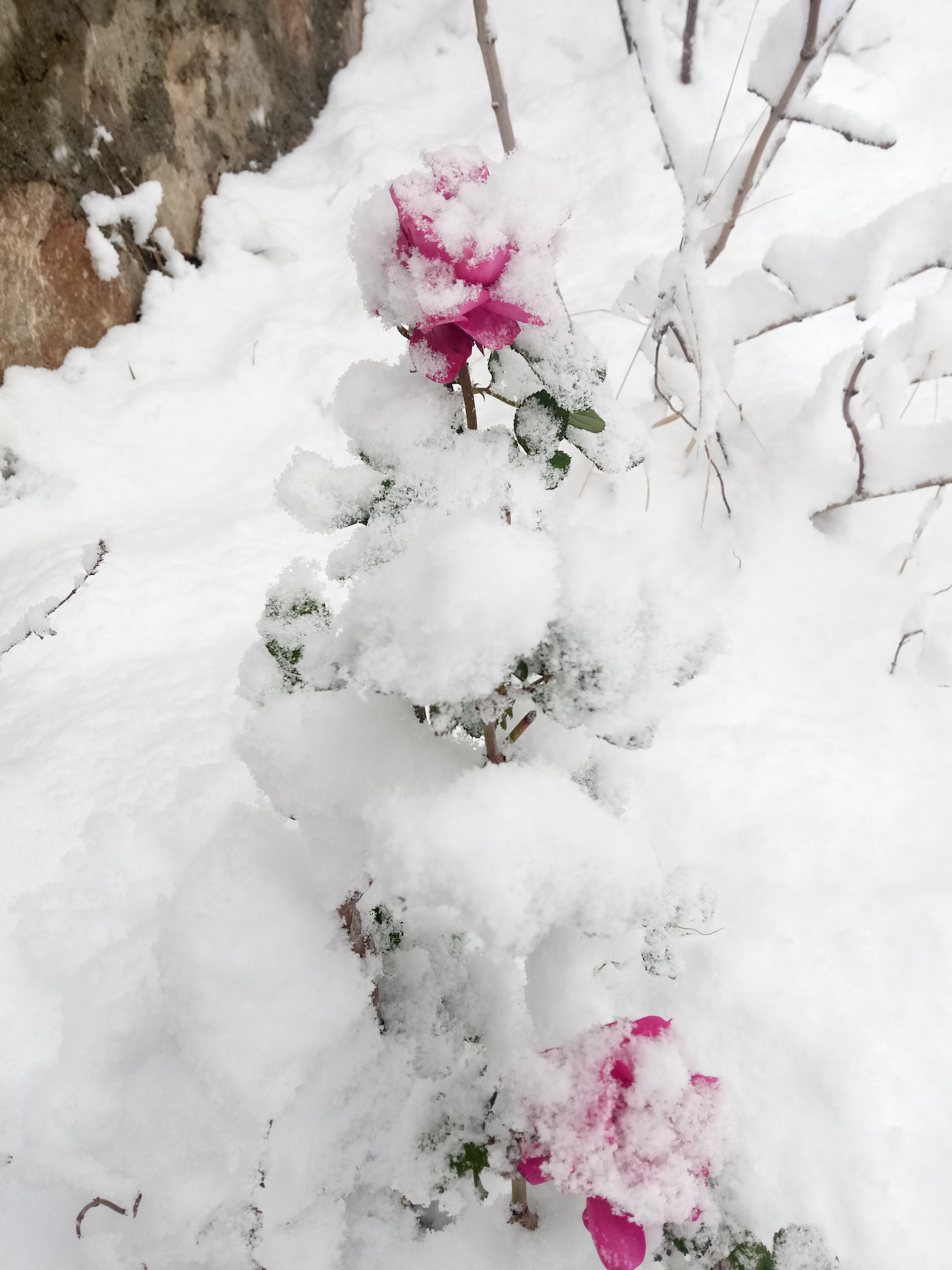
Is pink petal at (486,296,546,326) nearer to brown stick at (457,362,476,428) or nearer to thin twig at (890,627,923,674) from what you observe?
brown stick at (457,362,476,428)

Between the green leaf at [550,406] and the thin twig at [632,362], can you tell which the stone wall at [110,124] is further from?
the green leaf at [550,406]

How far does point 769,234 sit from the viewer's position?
5.62ft

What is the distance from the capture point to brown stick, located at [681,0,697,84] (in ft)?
6.27

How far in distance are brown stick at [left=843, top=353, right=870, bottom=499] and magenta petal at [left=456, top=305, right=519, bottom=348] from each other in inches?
29.8

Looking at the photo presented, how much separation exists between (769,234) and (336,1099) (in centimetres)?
183

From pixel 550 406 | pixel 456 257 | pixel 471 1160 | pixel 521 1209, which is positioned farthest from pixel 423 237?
pixel 521 1209

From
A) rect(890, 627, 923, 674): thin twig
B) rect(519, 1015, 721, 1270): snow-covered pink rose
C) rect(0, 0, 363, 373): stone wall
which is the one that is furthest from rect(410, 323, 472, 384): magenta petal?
rect(0, 0, 363, 373): stone wall

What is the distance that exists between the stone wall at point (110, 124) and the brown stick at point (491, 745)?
138cm

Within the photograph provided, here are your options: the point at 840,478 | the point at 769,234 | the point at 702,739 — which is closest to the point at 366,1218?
the point at 702,739

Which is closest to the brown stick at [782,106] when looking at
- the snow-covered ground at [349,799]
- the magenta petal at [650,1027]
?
the snow-covered ground at [349,799]

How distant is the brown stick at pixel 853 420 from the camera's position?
1071 mm

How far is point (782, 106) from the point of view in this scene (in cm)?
115

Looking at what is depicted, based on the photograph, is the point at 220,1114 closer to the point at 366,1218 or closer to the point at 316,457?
the point at 366,1218

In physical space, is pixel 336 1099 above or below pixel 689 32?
below
